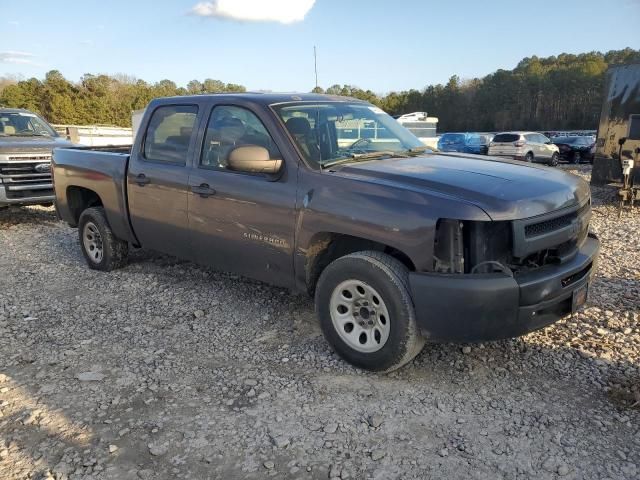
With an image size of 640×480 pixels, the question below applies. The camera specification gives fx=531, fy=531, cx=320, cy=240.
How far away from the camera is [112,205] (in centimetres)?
561

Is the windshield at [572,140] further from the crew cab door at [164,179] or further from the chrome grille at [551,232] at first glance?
the crew cab door at [164,179]

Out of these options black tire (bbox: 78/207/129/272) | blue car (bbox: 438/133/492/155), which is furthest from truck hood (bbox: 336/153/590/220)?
blue car (bbox: 438/133/492/155)

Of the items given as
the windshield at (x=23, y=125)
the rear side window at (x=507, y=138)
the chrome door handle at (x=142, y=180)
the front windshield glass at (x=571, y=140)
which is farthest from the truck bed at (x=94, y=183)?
the front windshield glass at (x=571, y=140)

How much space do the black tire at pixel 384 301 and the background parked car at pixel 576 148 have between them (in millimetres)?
27182

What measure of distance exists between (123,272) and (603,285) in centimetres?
516

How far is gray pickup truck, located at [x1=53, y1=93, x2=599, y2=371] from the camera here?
3.21m

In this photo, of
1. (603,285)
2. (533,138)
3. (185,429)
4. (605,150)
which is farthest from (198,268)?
(533,138)

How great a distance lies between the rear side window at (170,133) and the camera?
188 inches

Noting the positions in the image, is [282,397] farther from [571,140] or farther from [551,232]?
[571,140]

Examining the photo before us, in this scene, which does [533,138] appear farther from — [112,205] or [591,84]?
[591,84]

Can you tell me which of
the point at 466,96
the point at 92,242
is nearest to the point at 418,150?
the point at 92,242

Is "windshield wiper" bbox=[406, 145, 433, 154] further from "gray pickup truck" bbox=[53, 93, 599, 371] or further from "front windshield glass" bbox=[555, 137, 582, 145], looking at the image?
"front windshield glass" bbox=[555, 137, 582, 145]

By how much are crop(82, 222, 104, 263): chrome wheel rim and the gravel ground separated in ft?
3.20

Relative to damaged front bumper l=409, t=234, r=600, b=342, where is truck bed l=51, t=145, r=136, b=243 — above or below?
above
